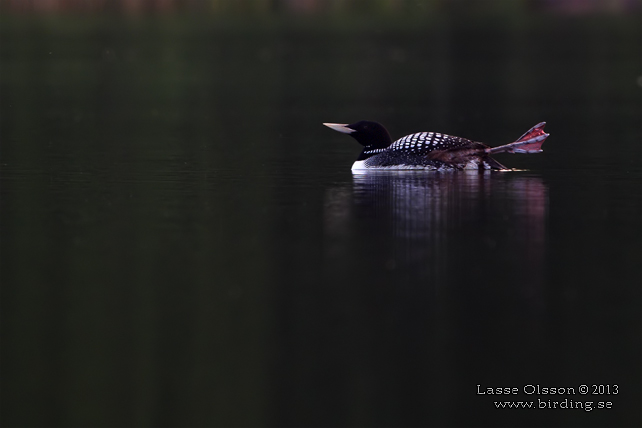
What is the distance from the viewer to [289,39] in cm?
3725

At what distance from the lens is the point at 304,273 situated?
8734 mm

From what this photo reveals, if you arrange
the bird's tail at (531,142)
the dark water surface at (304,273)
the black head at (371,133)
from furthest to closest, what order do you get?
the black head at (371,133), the bird's tail at (531,142), the dark water surface at (304,273)

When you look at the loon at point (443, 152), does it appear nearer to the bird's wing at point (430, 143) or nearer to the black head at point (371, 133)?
Answer: the bird's wing at point (430, 143)

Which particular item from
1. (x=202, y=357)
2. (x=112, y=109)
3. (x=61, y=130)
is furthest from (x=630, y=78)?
(x=202, y=357)

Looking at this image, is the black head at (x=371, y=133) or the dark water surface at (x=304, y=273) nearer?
the dark water surface at (x=304, y=273)

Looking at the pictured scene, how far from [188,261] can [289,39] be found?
28.6 m

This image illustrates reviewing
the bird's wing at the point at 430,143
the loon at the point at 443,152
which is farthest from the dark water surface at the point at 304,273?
the bird's wing at the point at 430,143

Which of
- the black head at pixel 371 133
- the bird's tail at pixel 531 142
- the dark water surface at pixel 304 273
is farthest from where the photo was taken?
the black head at pixel 371 133

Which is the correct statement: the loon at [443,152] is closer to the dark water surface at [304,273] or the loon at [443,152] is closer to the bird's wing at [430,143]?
the bird's wing at [430,143]

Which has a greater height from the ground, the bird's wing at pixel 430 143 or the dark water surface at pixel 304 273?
the bird's wing at pixel 430 143

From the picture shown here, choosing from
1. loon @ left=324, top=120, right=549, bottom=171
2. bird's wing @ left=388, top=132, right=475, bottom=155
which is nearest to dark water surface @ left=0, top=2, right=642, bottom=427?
loon @ left=324, top=120, right=549, bottom=171

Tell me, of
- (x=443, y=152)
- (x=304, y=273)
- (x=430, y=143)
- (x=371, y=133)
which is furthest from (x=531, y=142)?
(x=304, y=273)

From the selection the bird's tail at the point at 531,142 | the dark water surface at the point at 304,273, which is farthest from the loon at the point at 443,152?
the dark water surface at the point at 304,273

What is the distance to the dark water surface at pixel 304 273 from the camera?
6.62 metres
